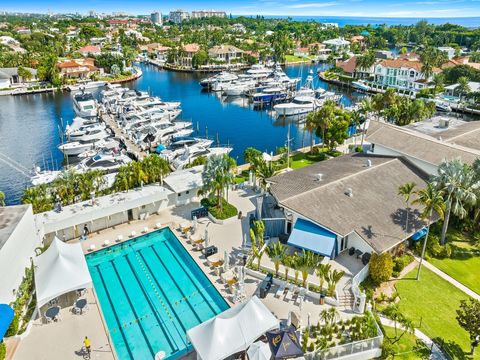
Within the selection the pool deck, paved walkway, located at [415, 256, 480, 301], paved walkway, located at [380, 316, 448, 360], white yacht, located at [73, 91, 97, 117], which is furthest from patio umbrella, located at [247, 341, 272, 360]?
white yacht, located at [73, 91, 97, 117]

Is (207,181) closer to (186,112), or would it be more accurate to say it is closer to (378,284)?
(378,284)

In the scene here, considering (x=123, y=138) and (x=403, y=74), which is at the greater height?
(x=403, y=74)

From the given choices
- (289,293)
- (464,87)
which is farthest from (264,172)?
(464,87)

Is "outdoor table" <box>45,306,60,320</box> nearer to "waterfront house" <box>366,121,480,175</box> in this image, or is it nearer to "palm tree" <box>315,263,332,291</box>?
"palm tree" <box>315,263,332,291</box>

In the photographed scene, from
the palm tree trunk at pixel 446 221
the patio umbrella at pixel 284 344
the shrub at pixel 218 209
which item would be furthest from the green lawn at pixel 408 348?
the shrub at pixel 218 209

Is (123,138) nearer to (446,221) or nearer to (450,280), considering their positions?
(446,221)

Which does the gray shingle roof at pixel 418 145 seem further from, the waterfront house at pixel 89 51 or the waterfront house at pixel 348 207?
the waterfront house at pixel 89 51
